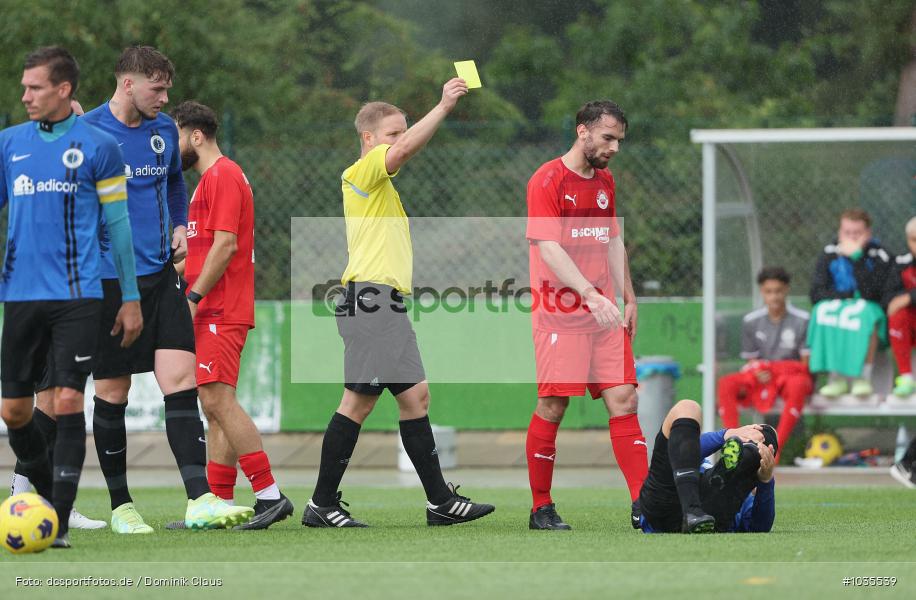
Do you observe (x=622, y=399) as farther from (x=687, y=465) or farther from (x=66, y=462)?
(x=66, y=462)

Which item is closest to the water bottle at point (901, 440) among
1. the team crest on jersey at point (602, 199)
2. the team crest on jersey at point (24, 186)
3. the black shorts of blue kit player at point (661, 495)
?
the team crest on jersey at point (602, 199)

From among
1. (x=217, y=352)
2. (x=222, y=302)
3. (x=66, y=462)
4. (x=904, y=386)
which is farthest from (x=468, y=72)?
(x=904, y=386)

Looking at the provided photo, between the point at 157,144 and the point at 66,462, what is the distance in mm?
1696

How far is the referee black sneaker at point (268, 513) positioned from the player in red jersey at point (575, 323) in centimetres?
124

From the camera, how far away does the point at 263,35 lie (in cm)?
2186

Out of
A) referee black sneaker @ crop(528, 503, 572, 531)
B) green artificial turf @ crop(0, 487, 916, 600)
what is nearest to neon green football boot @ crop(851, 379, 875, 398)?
green artificial turf @ crop(0, 487, 916, 600)

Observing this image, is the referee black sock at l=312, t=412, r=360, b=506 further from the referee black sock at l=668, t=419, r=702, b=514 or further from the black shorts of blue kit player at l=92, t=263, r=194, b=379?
the referee black sock at l=668, t=419, r=702, b=514

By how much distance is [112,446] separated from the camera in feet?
24.0

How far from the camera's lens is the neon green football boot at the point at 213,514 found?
6.88 m

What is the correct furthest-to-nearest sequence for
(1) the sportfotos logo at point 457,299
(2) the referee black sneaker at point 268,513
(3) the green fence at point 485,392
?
(1) the sportfotos logo at point 457,299 → (3) the green fence at point 485,392 → (2) the referee black sneaker at point 268,513

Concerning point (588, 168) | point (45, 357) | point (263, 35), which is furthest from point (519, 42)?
point (45, 357)

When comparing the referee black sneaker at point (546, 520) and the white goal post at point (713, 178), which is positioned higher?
the white goal post at point (713, 178)

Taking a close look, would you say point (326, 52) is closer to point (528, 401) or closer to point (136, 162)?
point (528, 401)

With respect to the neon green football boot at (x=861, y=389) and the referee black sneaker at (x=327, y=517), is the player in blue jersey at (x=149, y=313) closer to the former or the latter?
the referee black sneaker at (x=327, y=517)
